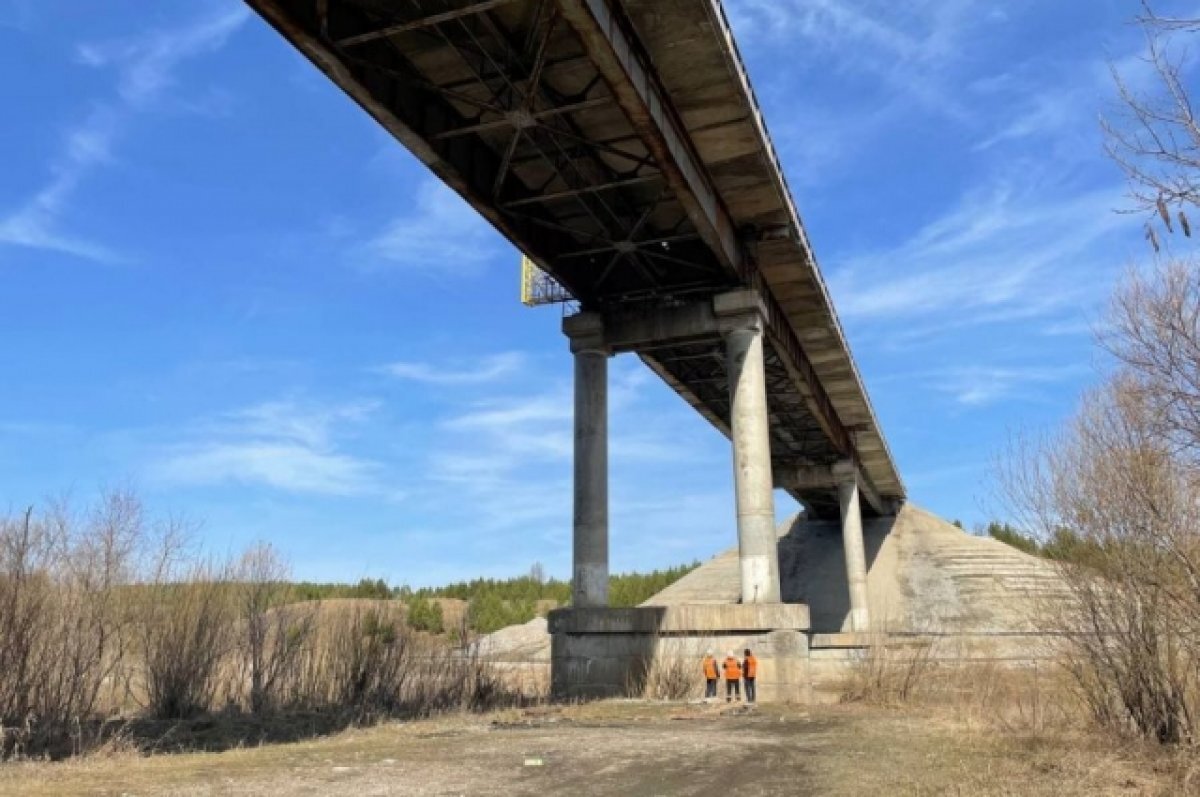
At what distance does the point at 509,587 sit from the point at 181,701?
72.7 metres

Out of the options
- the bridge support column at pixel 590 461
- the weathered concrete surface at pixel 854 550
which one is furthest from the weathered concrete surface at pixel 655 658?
the weathered concrete surface at pixel 854 550

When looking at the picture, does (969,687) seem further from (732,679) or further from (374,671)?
(374,671)

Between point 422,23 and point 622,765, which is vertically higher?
point 422,23

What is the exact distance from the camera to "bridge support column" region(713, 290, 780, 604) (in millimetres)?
22250

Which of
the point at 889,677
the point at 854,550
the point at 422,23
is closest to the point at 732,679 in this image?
the point at 889,677

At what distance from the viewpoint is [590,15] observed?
14.0m

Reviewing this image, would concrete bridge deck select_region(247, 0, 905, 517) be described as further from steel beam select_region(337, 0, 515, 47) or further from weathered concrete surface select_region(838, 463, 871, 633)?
weathered concrete surface select_region(838, 463, 871, 633)

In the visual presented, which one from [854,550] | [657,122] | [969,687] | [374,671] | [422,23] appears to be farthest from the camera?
[854,550]

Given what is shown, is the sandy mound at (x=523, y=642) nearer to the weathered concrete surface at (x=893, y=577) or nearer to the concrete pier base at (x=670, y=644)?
the weathered concrete surface at (x=893, y=577)

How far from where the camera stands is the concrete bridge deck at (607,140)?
15.5 metres

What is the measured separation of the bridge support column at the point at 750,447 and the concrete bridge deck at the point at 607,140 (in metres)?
0.68

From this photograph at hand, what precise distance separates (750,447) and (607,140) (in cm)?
815

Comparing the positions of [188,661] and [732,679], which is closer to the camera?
[188,661]

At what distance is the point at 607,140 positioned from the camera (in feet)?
66.2
